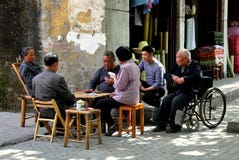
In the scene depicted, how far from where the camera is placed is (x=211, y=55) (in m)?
14.1

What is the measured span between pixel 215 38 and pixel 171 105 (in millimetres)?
7342

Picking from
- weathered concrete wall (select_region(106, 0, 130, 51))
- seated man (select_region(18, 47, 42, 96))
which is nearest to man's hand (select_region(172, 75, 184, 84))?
weathered concrete wall (select_region(106, 0, 130, 51))

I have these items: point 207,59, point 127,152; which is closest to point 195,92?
point 127,152

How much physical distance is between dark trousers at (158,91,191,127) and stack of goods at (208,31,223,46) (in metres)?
7.14

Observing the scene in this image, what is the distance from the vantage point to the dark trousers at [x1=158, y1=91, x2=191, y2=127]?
7.78 m

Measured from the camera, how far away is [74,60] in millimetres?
8945

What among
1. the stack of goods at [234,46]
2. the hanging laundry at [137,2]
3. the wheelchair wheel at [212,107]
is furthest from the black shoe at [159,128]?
the stack of goods at [234,46]

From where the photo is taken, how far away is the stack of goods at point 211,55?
46.0 feet

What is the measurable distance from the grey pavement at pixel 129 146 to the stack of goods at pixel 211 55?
19.5ft

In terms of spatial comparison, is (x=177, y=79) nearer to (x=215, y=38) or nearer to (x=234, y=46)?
(x=215, y=38)

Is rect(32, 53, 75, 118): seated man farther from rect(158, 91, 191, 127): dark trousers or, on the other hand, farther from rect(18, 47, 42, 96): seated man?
rect(158, 91, 191, 127): dark trousers

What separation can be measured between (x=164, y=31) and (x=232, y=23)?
17.8ft

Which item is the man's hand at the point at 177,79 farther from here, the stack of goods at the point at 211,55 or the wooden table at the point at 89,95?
the stack of goods at the point at 211,55

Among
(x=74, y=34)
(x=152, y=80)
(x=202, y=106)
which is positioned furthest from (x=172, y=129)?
(x=74, y=34)
